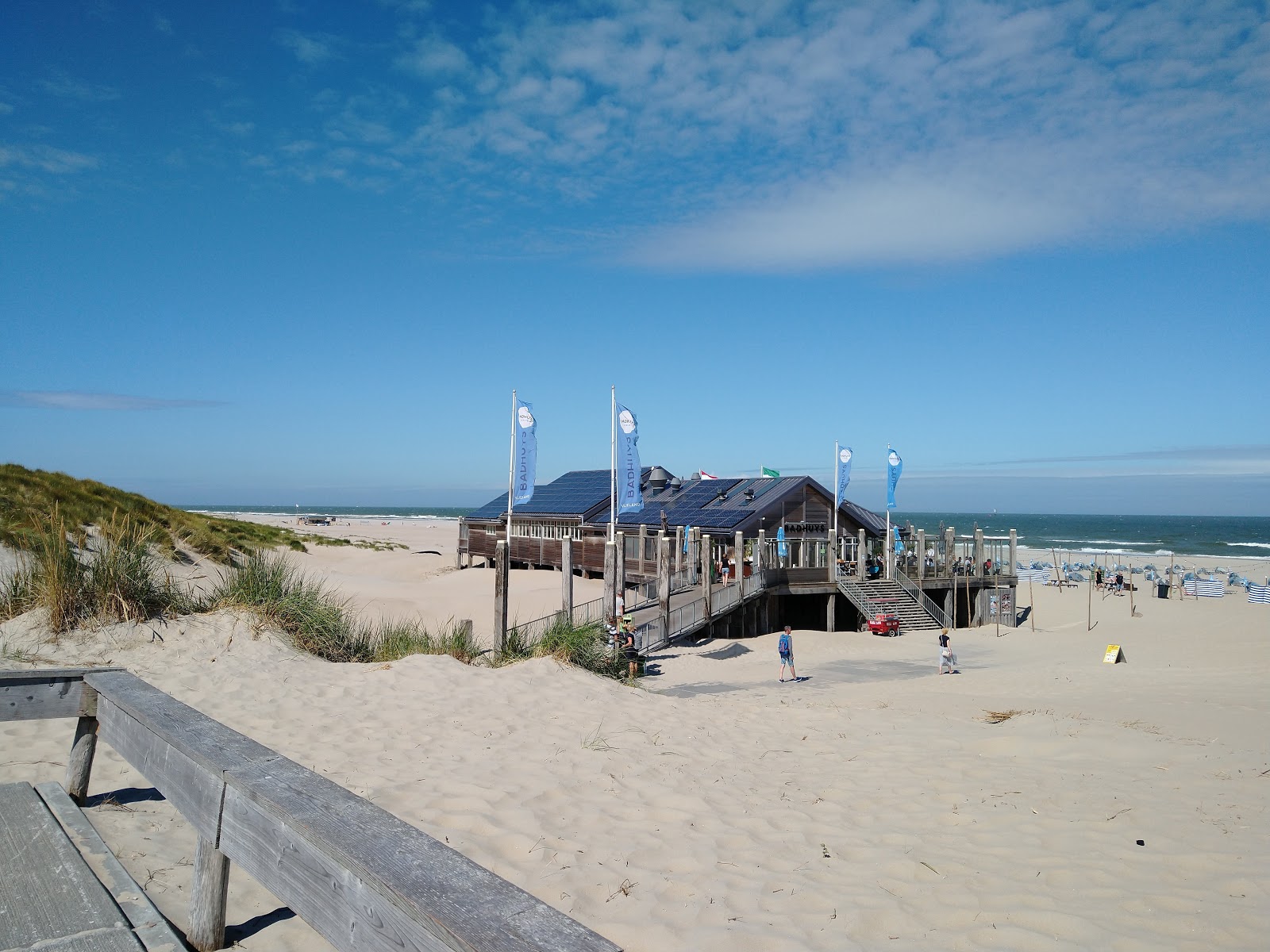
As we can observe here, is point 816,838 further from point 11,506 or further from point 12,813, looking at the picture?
point 11,506

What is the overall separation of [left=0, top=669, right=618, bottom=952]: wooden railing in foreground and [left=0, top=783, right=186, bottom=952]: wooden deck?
11.9 inches

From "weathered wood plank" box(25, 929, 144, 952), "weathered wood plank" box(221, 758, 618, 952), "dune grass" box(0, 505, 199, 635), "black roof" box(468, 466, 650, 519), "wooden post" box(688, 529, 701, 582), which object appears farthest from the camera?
"black roof" box(468, 466, 650, 519)

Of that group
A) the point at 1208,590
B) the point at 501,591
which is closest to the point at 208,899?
the point at 501,591

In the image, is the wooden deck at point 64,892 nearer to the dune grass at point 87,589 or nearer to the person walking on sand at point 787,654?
the dune grass at point 87,589

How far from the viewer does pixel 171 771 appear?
10.6ft

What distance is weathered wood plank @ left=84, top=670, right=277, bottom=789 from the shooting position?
299cm

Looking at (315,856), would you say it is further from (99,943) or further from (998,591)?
(998,591)

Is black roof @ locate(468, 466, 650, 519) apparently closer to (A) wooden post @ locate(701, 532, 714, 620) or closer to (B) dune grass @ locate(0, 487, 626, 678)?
(A) wooden post @ locate(701, 532, 714, 620)

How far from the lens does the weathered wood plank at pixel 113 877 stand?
2816 mm

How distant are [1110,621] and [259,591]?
97.2 feet

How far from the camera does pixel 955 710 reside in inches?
509

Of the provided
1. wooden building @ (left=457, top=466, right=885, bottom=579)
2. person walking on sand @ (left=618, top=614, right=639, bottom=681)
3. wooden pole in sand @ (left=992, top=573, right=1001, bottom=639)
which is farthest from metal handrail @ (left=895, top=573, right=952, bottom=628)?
person walking on sand @ (left=618, top=614, right=639, bottom=681)

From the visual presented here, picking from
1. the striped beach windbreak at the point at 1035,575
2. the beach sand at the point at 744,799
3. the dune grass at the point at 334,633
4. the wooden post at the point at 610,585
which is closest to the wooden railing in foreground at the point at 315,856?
the beach sand at the point at 744,799

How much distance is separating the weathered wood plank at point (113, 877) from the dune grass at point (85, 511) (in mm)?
9758
